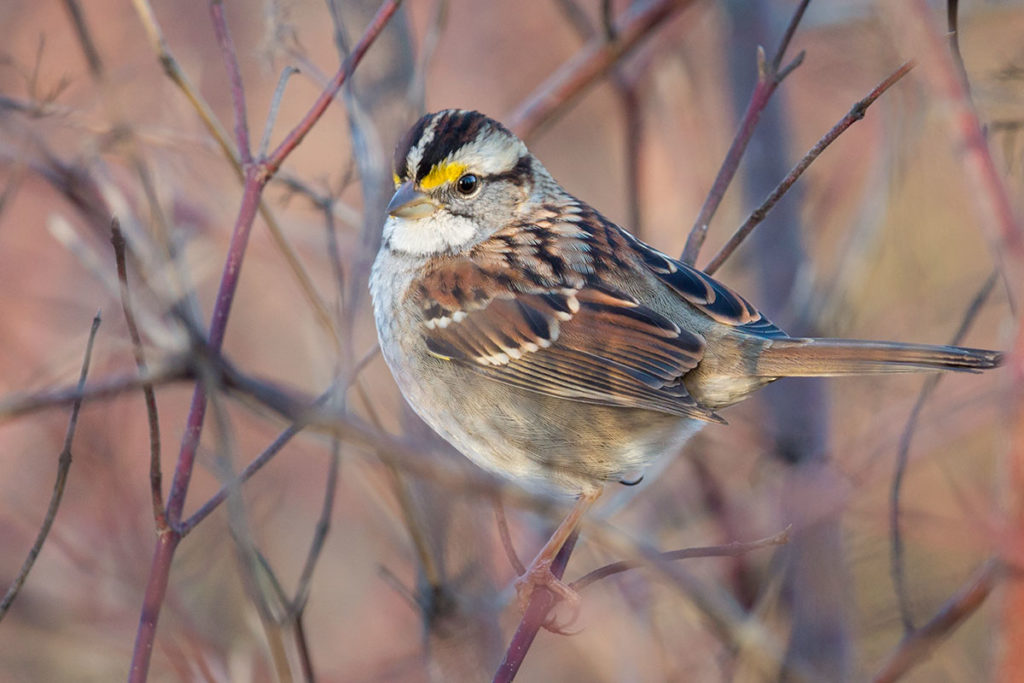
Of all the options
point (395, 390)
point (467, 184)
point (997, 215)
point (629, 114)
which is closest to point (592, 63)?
point (629, 114)

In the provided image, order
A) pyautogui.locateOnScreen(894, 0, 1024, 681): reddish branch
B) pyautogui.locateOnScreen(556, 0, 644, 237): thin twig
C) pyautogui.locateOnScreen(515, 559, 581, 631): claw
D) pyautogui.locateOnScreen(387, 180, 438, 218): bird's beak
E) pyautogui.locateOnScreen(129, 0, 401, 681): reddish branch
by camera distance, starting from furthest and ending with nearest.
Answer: pyautogui.locateOnScreen(556, 0, 644, 237): thin twig → pyautogui.locateOnScreen(387, 180, 438, 218): bird's beak → pyautogui.locateOnScreen(515, 559, 581, 631): claw → pyautogui.locateOnScreen(129, 0, 401, 681): reddish branch → pyautogui.locateOnScreen(894, 0, 1024, 681): reddish branch

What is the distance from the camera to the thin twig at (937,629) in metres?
2.07

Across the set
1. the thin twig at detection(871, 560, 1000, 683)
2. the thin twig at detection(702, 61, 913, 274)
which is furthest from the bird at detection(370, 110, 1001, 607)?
the thin twig at detection(871, 560, 1000, 683)

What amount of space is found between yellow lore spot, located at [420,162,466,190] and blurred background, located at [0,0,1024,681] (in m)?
0.16

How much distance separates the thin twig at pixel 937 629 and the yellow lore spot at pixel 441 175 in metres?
1.73

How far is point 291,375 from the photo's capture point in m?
6.38

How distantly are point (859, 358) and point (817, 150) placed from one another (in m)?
0.54

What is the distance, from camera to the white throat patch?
3109mm

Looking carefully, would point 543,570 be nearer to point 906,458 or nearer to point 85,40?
point 906,458

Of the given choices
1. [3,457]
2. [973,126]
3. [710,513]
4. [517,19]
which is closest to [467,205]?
[710,513]

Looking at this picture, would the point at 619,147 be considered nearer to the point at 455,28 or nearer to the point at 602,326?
the point at 455,28

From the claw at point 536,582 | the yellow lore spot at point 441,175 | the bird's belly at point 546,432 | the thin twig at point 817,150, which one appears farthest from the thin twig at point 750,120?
the claw at point 536,582

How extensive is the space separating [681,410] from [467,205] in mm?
971

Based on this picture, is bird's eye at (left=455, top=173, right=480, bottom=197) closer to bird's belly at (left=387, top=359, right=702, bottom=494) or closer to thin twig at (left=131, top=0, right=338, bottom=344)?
bird's belly at (left=387, top=359, right=702, bottom=494)
